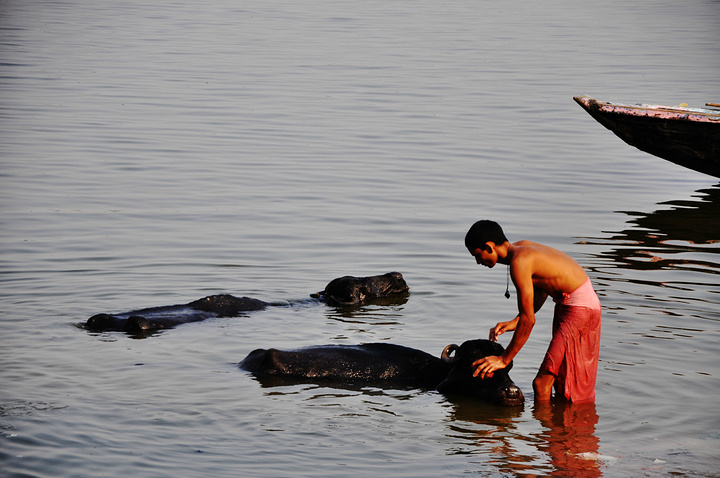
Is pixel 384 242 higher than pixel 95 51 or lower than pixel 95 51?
lower

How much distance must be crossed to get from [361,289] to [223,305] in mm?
1673

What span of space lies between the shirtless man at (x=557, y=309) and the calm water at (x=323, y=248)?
287 mm

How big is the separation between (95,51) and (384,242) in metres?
26.1

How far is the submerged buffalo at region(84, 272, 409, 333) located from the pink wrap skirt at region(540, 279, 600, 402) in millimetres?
3455

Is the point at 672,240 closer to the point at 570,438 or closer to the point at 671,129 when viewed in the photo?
the point at 671,129

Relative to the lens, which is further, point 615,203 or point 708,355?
point 615,203

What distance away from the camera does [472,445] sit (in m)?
6.76

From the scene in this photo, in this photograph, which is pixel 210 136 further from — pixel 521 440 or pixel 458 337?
pixel 521 440

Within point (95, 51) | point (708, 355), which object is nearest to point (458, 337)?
point (708, 355)

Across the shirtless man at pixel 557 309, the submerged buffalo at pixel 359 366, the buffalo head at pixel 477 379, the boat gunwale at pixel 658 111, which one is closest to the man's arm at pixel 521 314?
the shirtless man at pixel 557 309

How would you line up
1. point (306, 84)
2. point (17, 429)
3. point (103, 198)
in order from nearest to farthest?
1. point (17, 429)
2. point (103, 198)
3. point (306, 84)

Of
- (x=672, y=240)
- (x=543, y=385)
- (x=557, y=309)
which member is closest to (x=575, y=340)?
(x=557, y=309)

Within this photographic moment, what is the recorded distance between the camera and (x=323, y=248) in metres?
12.9

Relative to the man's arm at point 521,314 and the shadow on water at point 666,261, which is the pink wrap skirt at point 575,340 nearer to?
the man's arm at point 521,314
